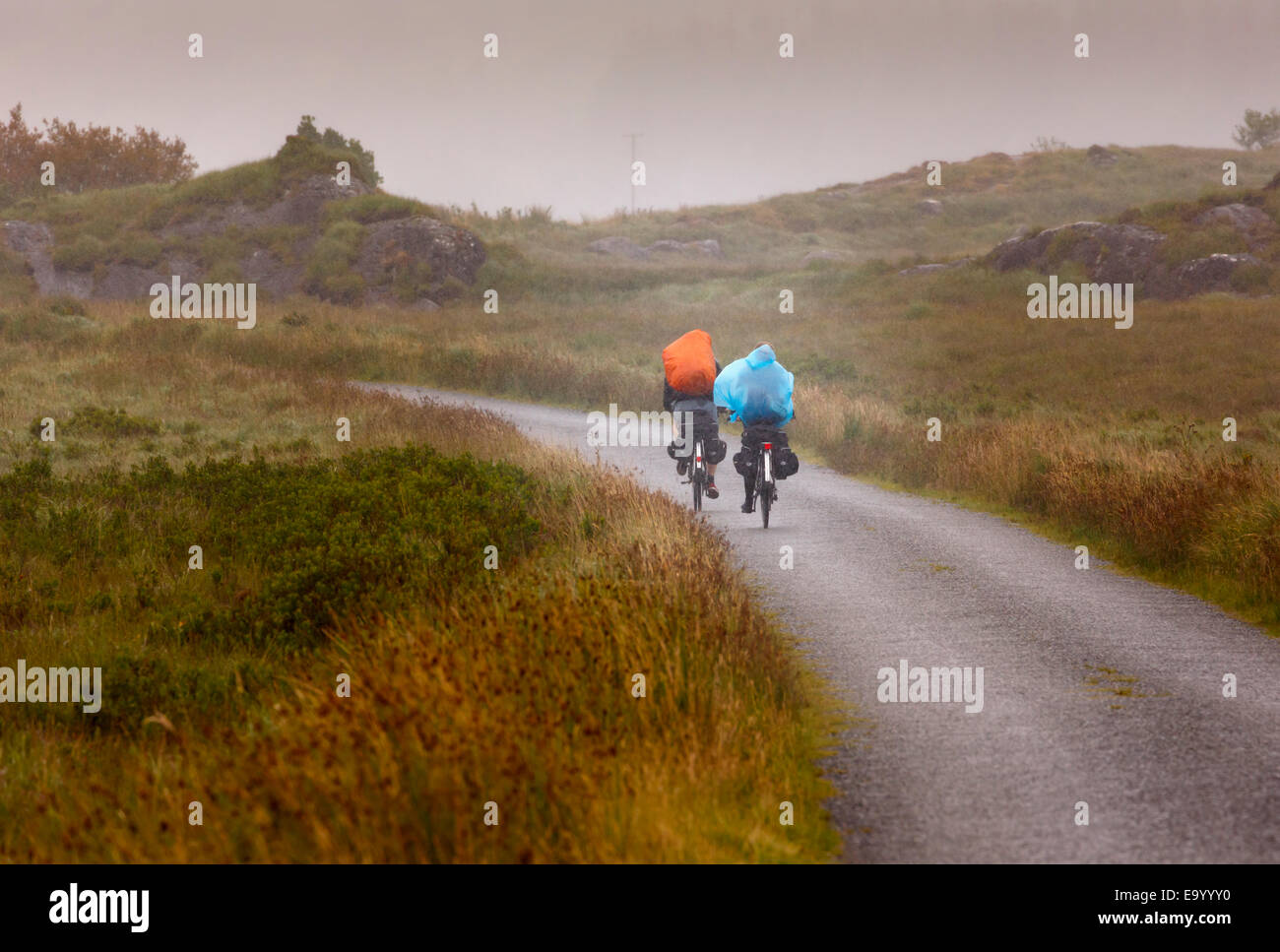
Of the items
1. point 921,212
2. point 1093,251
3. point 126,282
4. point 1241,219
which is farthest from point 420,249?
point 921,212

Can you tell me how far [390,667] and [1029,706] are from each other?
3.99 m

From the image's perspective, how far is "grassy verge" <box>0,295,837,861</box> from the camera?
192 inches

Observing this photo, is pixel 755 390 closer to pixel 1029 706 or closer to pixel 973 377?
pixel 1029 706

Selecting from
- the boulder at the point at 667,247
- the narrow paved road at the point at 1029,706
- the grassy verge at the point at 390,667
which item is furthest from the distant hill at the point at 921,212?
the narrow paved road at the point at 1029,706

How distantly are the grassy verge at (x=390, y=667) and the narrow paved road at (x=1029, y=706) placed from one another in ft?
1.56

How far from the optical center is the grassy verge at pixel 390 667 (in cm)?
488

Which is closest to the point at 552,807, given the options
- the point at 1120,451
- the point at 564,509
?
the point at 564,509

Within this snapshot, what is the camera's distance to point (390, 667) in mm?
6555

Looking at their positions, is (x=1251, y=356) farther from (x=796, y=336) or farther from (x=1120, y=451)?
(x=1120, y=451)

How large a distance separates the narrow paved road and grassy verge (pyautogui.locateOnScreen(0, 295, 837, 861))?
476mm

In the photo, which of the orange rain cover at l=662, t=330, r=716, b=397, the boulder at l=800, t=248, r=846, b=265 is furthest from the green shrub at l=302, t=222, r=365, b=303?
the orange rain cover at l=662, t=330, r=716, b=397

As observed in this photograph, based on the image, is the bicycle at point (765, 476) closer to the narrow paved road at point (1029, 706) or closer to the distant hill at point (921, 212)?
the narrow paved road at point (1029, 706)

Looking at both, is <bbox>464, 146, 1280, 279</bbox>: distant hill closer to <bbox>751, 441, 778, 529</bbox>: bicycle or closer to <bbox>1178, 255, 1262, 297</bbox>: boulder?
<bbox>1178, 255, 1262, 297</bbox>: boulder

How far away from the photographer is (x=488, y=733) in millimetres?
5297
